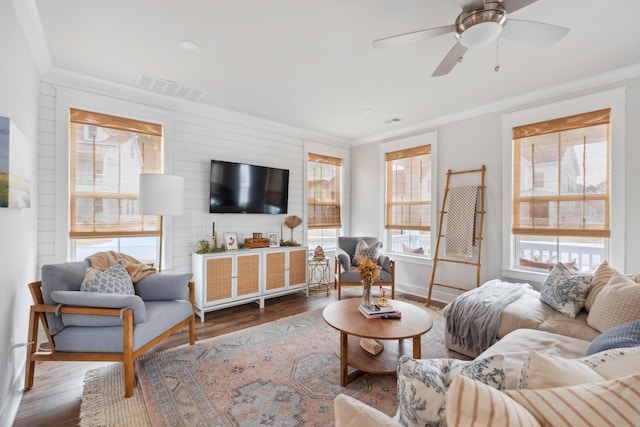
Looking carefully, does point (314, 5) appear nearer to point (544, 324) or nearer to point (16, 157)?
point (16, 157)

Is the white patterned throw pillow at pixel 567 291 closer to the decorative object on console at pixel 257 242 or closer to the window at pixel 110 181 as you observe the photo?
the decorative object on console at pixel 257 242

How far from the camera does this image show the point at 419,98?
3568mm

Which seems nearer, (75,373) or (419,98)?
(75,373)

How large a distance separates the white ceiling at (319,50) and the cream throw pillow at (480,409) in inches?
87.1

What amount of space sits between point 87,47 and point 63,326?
7.53 ft

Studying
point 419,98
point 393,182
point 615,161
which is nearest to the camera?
point 615,161

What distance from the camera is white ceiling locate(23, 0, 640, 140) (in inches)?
80.1

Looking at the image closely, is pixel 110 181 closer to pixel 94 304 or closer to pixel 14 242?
pixel 14 242

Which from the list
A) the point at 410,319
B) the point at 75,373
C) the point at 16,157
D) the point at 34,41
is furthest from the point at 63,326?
the point at 410,319

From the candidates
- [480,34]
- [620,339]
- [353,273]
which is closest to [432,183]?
[353,273]

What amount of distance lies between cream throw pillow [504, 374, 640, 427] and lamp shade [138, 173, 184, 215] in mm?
3015

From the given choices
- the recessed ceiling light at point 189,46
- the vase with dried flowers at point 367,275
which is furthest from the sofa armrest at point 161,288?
the recessed ceiling light at point 189,46

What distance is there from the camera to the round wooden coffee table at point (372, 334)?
2113mm

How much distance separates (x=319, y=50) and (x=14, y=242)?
2704 millimetres
